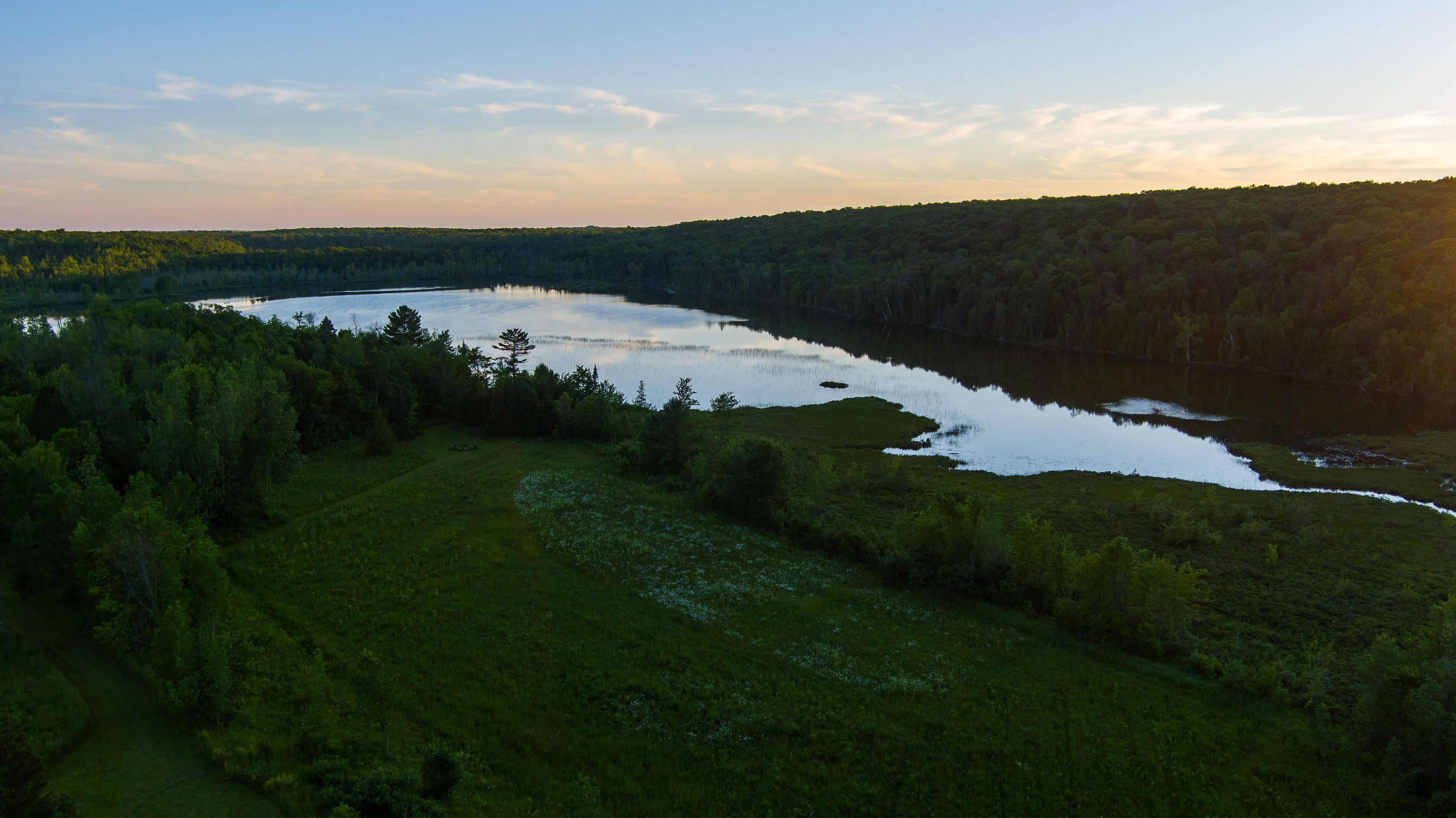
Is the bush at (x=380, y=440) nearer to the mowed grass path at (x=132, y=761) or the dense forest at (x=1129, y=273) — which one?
the mowed grass path at (x=132, y=761)

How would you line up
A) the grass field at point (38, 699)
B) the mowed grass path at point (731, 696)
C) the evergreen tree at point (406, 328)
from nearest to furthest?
1. the mowed grass path at point (731, 696)
2. the grass field at point (38, 699)
3. the evergreen tree at point (406, 328)

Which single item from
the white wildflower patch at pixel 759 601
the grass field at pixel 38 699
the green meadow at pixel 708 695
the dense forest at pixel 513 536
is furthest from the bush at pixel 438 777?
the grass field at pixel 38 699

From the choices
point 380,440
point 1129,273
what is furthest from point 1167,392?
point 380,440

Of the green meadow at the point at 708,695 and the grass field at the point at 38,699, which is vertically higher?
the grass field at the point at 38,699

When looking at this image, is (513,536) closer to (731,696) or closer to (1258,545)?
(731,696)

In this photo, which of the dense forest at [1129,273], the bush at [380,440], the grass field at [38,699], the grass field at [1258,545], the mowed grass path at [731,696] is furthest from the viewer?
the dense forest at [1129,273]

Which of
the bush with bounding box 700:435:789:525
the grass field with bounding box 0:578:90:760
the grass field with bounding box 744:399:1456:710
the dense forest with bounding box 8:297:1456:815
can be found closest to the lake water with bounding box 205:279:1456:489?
the grass field with bounding box 744:399:1456:710
